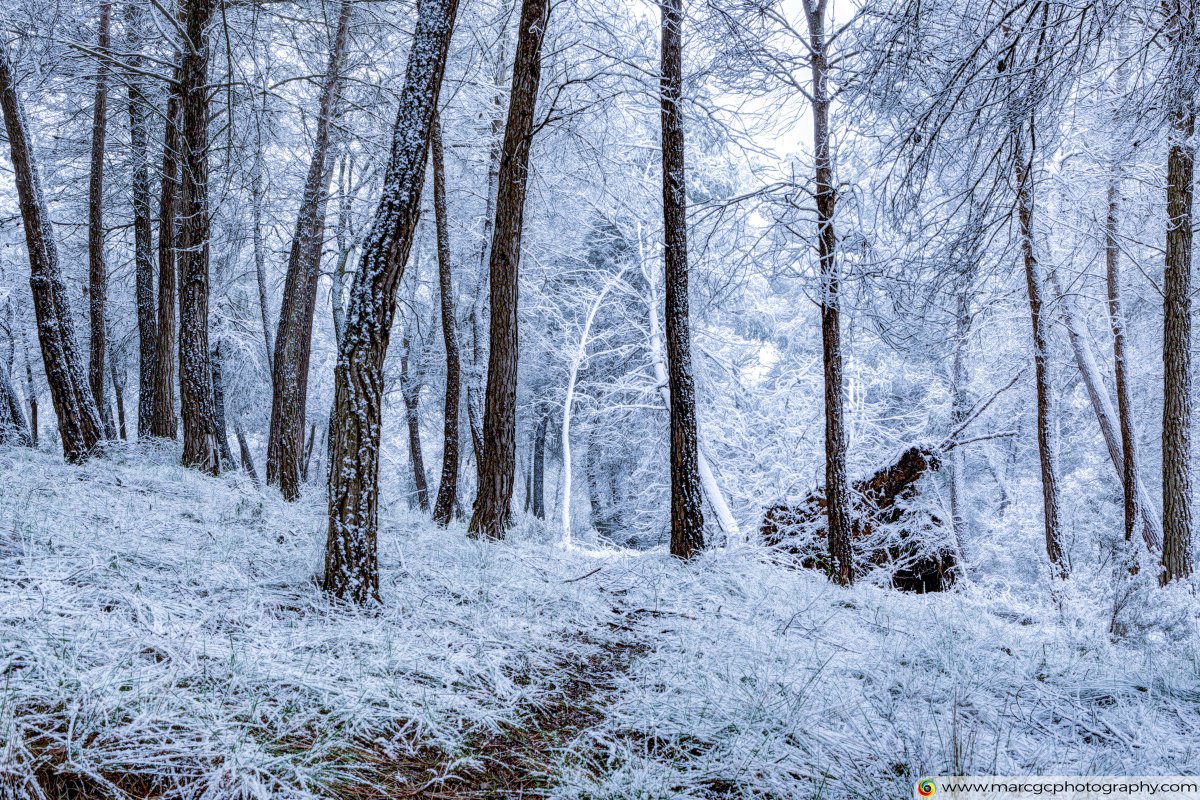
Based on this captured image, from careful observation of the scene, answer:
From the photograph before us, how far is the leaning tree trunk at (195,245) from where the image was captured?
7.05 metres

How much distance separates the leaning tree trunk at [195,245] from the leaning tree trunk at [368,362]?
4.64m

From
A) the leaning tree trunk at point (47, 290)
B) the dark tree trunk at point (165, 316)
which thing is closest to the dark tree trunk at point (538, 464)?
the dark tree trunk at point (165, 316)

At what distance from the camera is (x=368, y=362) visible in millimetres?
3432

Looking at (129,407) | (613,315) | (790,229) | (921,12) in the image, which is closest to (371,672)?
(921,12)

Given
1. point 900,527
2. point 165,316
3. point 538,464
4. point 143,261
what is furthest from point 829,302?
point 538,464

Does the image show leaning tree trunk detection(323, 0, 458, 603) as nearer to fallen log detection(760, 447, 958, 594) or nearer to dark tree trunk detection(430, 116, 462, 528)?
dark tree trunk detection(430, 116, 462, 528)

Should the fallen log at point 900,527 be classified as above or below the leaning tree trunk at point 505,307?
below

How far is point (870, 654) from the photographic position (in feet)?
11.0

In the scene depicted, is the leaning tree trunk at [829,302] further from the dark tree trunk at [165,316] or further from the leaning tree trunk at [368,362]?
the dark tree trunk at [165,316]

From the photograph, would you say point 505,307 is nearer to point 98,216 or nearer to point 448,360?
point 448,360

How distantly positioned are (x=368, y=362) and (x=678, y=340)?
3.30 metres

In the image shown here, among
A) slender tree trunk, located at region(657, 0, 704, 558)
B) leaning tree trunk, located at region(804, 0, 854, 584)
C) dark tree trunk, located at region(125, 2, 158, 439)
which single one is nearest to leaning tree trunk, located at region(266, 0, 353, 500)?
dark tree trunk, located at region(125, 2, 158, 439)

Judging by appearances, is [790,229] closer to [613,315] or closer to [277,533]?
[277,533]

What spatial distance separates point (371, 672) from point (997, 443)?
20.4 m
